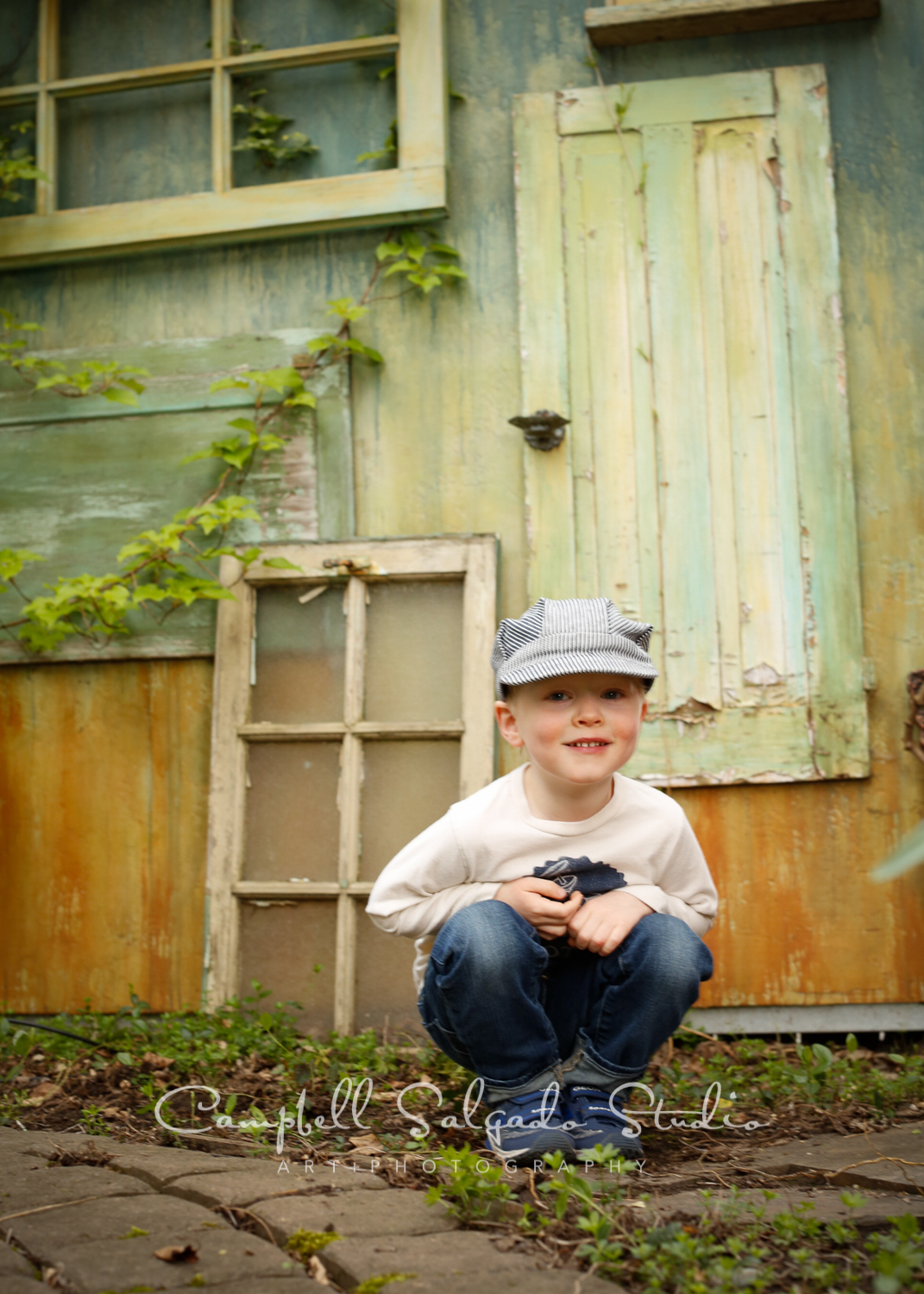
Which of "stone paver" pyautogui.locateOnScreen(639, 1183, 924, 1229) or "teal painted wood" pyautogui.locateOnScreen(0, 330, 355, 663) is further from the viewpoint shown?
"teal painted wood" pyautogui.locateOnScreen(0, 330, 355, 663)

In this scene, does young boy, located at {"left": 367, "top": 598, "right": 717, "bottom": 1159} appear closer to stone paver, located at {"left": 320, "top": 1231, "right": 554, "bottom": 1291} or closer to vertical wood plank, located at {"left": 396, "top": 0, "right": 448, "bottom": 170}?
stone paver, located at {"left": 320, "top": 1231, "right": 554, "bottom": 1291}

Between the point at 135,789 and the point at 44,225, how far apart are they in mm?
1955

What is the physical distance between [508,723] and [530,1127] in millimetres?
747

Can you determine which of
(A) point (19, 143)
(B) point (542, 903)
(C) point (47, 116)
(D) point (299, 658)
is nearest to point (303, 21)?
(C) point (47, 116)

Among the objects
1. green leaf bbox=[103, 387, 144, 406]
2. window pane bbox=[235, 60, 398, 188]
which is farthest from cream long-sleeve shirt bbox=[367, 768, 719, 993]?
window pane bbox=[235, 60, 398, 188]

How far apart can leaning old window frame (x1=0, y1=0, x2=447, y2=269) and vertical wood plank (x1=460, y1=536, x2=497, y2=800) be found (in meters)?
1.20

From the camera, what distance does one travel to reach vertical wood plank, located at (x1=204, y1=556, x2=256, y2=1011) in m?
3.08

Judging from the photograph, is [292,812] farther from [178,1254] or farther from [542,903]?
[178,1254]

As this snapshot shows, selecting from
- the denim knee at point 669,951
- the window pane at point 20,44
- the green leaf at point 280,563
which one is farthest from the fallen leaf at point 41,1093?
the window pane at point 20,44

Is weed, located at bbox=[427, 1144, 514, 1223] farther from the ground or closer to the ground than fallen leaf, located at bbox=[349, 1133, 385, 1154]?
farther from the ground

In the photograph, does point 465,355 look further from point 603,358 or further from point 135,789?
point 135,789

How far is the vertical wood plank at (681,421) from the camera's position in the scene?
3135 millimetres

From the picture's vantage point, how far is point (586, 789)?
2045mm

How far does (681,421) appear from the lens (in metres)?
3.22
